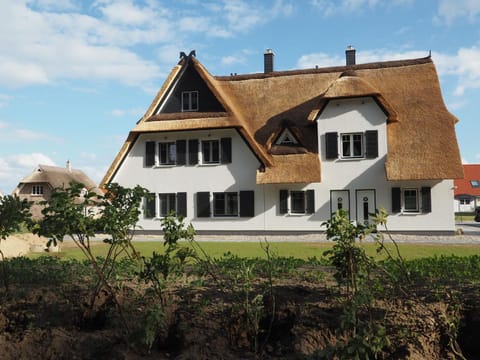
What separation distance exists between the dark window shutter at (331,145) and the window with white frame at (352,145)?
1.48 ft

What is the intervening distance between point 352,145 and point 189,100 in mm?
8781

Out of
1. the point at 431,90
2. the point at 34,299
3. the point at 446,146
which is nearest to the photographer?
the point at 34,299

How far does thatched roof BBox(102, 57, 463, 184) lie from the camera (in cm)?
2059

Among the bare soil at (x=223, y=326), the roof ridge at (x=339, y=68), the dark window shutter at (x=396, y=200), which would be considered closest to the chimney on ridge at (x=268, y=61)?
the roof ridge at (x=339, y=68)

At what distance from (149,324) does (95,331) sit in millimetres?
1123

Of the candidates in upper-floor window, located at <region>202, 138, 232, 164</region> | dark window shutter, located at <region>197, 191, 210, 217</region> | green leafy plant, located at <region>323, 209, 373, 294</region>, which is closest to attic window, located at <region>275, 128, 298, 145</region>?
upper-floor window, located at <region>202, 138, 232, 164</region>

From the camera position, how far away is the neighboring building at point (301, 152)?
20938 millimetres

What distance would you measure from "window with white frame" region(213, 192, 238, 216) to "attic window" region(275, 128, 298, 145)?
347cm

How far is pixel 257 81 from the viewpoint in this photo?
26.2 metres

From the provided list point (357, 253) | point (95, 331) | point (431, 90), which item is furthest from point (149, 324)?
point (431, 90)

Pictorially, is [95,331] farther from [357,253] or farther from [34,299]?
[357,253]

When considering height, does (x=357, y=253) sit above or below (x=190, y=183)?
below

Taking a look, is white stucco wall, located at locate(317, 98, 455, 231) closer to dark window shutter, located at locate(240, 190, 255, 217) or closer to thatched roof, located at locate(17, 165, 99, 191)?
dark window shutter, located at locate(240, 190, 255, 217)

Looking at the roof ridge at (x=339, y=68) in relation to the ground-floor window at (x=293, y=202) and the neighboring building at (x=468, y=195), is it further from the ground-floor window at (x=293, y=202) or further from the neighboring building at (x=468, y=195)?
the neighboring building at (x=468, y=195)
